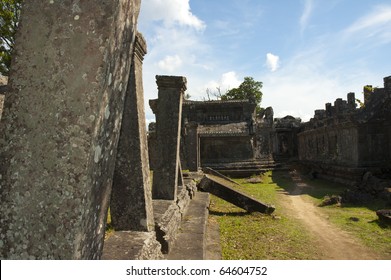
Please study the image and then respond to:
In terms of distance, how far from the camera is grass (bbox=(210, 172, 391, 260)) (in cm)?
584

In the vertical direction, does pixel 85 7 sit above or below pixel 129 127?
above

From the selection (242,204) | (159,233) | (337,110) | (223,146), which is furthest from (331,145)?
(159,233)

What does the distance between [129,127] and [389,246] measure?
19.6 ft

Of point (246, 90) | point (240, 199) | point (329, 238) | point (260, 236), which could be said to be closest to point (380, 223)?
point (329, 238)

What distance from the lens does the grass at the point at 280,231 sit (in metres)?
5.84

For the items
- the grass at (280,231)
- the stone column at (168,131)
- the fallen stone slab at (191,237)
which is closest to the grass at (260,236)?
the grass at (280,231)

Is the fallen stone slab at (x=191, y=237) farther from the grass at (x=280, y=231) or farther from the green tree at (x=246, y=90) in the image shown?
the green tree at (x=246, y=90)

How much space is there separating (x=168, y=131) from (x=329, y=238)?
14.7ft

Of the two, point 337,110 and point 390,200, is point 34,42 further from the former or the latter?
point 337,110

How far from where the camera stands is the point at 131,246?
311cm

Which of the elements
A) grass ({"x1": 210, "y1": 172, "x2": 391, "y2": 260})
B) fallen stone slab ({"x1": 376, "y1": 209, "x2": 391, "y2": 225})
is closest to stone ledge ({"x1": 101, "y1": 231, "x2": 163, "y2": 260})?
grass ({"x1": 210, "y1": 172, "x2": 391, "y2": 260})

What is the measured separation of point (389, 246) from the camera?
620 centimetres

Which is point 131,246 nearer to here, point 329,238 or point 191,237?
point 191,237

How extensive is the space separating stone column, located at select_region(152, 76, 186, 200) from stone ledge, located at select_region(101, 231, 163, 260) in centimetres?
259
